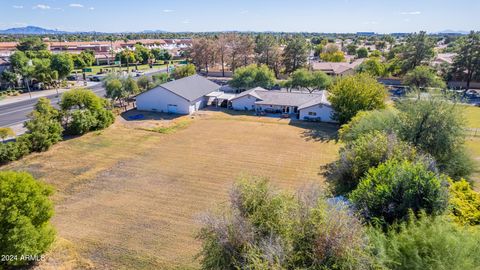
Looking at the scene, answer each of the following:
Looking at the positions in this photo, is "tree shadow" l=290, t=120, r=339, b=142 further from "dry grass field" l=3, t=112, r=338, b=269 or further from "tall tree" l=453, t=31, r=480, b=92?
"tall tree" l=453, t=31, r=480, b=92

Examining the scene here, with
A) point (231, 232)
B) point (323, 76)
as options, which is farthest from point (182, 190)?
point (323, 76)

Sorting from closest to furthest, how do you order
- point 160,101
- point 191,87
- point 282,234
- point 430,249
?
point 430,249, point 282,234, point 160,101, point 191,87

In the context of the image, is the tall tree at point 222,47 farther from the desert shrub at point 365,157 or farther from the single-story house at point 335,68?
the desert shrub at point 365,157

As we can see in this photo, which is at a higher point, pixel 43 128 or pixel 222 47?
pixel 222 47

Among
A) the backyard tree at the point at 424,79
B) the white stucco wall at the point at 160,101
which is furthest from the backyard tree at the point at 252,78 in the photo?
the backyard tree at the point at 424,79

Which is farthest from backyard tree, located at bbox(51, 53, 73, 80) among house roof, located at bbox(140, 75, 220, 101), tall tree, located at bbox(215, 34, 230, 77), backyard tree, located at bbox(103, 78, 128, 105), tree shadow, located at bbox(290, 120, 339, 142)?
tree shadow, located at bbox(290, 120, 339, 142)

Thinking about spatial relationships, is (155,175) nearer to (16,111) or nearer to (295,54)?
(16,111)

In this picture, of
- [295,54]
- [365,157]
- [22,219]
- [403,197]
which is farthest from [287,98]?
[22,219]
